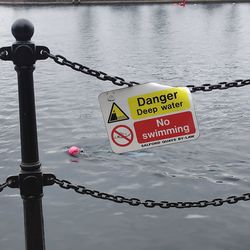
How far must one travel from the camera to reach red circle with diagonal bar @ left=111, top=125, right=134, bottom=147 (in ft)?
12.3

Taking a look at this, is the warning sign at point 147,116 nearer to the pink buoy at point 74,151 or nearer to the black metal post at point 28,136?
the black metal post at point 28,136

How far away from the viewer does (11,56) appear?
344 cm

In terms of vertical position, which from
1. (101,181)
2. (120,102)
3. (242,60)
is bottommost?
(120,102)

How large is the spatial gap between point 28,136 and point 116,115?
639 millimetres

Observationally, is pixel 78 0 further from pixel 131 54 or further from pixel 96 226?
pixel 96 226

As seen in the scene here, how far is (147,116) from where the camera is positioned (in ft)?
12.2

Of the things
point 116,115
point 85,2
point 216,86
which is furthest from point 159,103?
point 85,2

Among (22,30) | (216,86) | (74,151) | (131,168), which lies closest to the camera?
(22,30)

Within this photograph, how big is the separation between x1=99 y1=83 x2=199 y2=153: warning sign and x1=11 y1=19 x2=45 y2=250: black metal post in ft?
1.71

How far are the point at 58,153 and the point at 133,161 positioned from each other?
1.83m

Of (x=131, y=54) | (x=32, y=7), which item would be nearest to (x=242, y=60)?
(x=131, y=54)

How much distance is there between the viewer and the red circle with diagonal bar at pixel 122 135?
12.3 feet

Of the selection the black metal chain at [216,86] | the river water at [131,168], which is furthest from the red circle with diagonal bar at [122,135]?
the river water at [131,168]

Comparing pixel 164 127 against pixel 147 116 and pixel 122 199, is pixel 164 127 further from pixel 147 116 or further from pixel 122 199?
pixel 122 199
